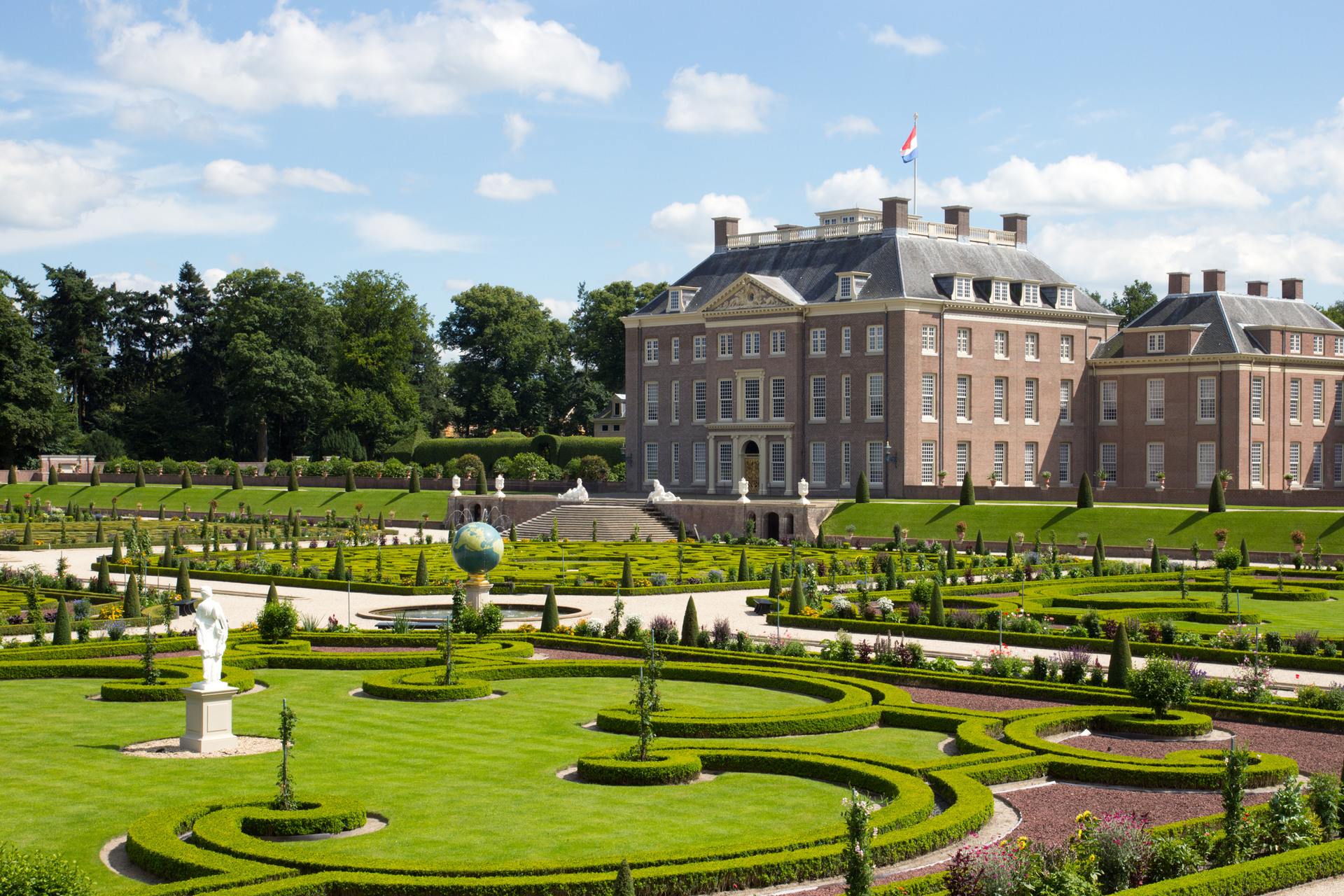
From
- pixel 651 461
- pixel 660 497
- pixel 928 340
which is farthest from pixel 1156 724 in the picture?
pixel 651 461

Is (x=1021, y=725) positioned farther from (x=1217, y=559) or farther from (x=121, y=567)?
(x=121, y=567)

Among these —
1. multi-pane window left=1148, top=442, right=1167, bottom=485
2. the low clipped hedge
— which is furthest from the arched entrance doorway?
the low clipped hedge

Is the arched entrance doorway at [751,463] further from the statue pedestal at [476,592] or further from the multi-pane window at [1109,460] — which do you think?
the statue pedestal at [476,592]

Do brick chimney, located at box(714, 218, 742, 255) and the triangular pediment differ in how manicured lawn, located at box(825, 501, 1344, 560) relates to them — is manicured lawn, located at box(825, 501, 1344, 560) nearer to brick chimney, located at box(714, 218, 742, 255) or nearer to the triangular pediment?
the triangular pediment

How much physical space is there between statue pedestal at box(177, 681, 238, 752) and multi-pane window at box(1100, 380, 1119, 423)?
61549 millimetres

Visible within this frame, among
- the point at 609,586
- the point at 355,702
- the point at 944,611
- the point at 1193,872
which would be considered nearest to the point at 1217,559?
the point at 944,611

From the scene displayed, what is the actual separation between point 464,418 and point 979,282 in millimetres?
52642

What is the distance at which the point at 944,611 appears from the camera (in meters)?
29.8

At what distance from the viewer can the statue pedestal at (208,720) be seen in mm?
15953

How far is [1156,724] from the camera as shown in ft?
57.2

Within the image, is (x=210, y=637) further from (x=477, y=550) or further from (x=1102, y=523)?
(x=1102, y=523)

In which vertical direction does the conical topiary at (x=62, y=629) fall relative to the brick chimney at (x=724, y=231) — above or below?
below

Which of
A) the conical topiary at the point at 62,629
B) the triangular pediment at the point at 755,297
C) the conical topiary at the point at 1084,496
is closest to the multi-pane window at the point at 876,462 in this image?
the triangular pediment at the point at 755,297

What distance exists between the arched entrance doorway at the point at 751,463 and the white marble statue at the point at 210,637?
53.4 meters
